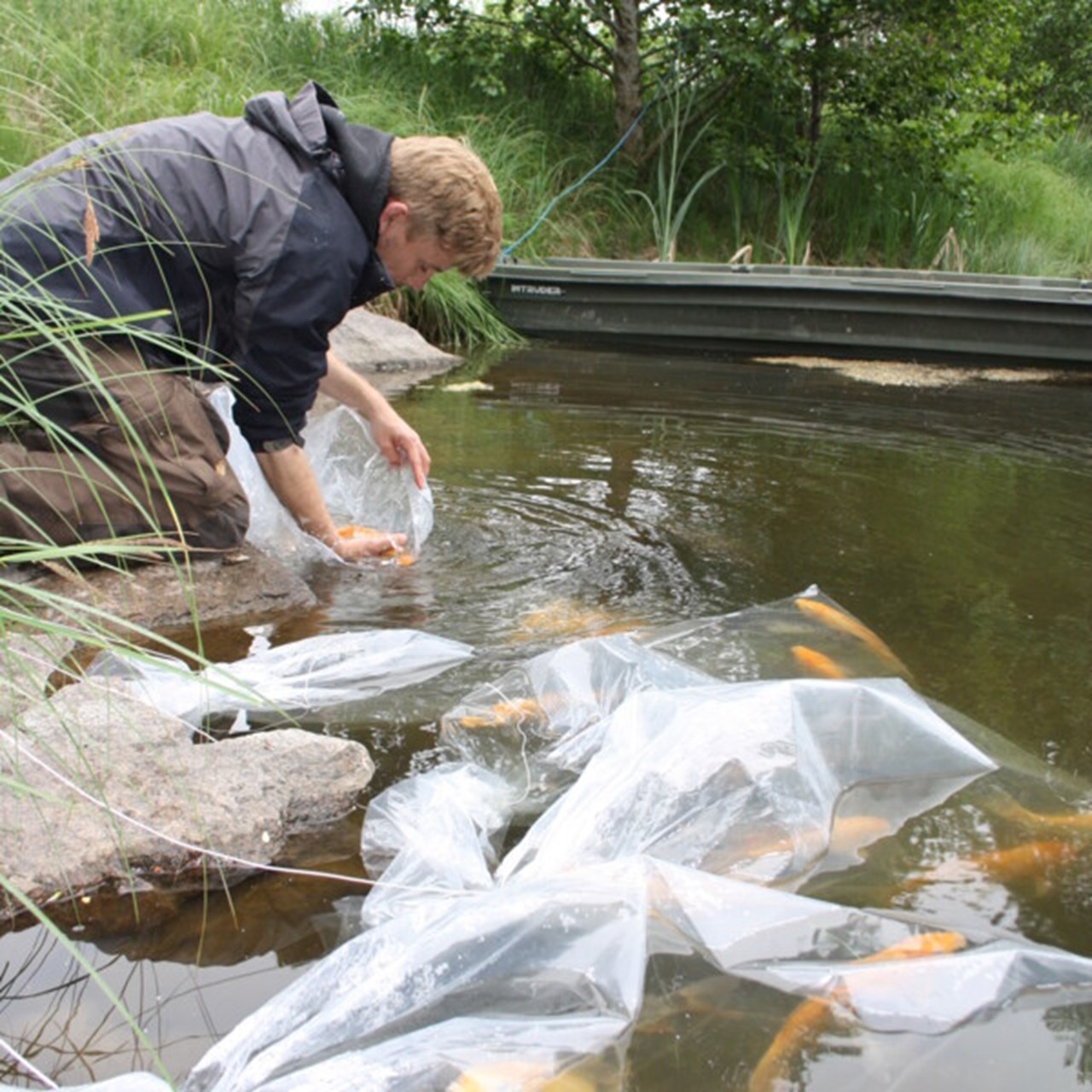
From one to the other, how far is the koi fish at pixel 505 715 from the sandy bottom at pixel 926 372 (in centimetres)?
543

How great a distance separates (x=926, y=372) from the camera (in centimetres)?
808

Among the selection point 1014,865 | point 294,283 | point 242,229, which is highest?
point 242,229

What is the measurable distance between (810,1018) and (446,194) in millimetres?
2100

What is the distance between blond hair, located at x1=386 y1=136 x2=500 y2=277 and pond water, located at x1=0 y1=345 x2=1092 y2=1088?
100 centimetres

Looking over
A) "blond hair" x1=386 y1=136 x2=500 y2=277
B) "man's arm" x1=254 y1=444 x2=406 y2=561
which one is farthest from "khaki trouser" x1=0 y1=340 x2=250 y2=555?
"blond hair" x1=386 y1=136 x2=500 y2=277

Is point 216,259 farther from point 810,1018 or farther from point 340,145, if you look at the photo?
point 810,1018

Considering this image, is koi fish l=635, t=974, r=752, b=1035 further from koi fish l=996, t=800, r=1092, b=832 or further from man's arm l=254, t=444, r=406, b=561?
man's arm l=254, t=444, r=406, b=561

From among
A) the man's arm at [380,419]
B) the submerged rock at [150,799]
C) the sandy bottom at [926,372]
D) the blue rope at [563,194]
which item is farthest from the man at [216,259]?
the blue rope at [563,194]

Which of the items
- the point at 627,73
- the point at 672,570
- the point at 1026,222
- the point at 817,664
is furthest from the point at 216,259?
the point at 1026,222

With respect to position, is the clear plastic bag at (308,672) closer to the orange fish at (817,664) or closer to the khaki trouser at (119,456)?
the khaki trouser at (119,456)

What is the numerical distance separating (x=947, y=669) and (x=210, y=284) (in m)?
2.09

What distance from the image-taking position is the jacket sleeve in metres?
3.03

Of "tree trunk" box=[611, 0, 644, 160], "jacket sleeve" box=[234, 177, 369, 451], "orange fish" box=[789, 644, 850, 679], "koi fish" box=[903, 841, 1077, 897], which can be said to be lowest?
"koi fish" box=[903, 841, 1077, 897]

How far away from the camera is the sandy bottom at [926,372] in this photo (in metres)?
7.79
